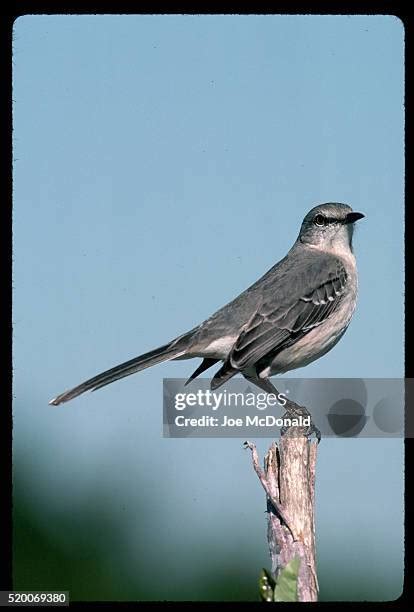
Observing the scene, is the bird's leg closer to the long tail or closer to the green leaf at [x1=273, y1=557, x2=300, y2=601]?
the long tail

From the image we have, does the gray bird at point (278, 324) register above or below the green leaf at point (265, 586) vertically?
above

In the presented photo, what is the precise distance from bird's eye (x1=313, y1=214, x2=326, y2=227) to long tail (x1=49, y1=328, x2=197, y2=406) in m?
1.74

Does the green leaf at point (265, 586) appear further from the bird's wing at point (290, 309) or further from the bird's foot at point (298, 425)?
the bird's wing at point (290, 309)

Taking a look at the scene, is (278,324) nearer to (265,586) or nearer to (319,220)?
(319,220)

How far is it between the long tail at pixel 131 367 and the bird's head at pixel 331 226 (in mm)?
1688

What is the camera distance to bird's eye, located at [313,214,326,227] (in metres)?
7.84

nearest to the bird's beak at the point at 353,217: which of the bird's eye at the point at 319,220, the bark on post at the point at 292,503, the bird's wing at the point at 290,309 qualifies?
the bird's eye at the point at 319,220

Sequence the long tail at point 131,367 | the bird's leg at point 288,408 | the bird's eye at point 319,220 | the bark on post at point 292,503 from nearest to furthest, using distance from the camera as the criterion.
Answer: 1. the bark on post at point 292,503
2. the bird's leg at point 288,408
3. the long tail at point 131,367
4. the bird's eye at point 319,220

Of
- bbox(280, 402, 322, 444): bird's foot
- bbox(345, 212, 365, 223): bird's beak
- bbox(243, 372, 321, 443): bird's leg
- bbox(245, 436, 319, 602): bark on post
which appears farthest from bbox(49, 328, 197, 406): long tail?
bbox(345, 212, 365, 223): bird's beak

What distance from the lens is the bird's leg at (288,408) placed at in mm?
6047

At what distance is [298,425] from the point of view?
19.3ft

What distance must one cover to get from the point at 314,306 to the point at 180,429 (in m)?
1.75
